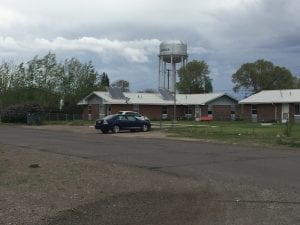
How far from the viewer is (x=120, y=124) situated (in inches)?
1628

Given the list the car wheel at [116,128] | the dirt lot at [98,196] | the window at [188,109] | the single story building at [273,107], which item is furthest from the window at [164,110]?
the dirt lot at [98,196]

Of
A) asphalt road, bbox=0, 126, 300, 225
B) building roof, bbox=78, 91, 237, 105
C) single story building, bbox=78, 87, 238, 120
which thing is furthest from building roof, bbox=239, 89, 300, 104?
asphalt road, bbox=0, 126, 300, 225

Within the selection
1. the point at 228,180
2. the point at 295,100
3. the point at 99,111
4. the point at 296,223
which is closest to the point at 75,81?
the point at 99,111

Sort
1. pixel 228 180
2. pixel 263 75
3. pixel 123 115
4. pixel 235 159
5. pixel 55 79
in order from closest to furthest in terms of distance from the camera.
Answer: pixel 228 180
pixel 235 159
pixel 123 115
pixel 55 79
pixel 263 75

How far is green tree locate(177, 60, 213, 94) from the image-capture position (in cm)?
9981

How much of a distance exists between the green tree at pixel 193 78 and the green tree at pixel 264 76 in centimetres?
684

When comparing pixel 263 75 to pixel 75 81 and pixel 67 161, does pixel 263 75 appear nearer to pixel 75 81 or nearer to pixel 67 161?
pixel 75 81

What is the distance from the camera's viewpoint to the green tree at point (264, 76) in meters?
94.9

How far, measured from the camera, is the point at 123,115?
42.0 meters

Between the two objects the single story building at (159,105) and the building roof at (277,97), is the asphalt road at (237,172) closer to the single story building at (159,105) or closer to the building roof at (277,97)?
the building roof at (277,97)

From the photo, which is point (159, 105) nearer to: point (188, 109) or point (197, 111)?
point (188, 109)

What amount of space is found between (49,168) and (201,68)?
85.8 m

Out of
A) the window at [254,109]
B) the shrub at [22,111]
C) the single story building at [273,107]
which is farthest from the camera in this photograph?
the window at [254,109]

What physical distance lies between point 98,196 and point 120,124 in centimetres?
3047
